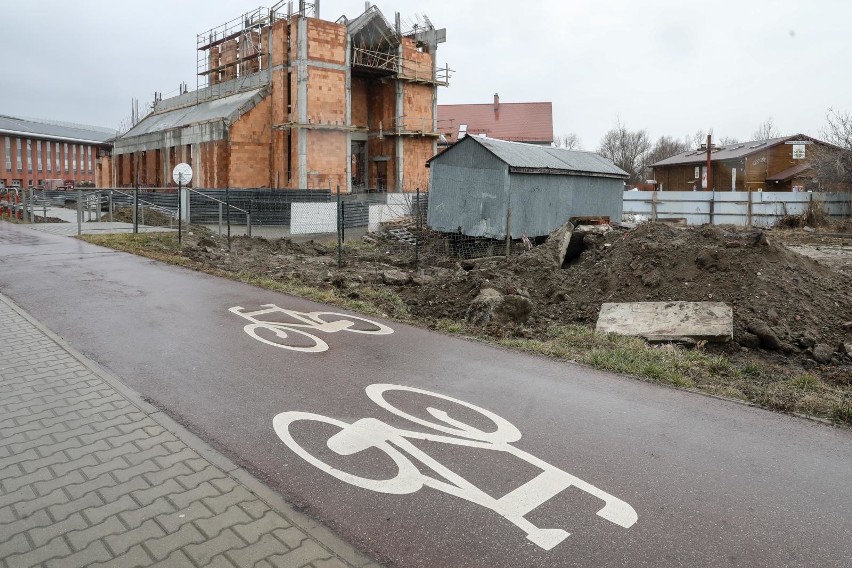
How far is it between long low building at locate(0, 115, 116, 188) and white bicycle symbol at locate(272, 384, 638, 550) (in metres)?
71.6

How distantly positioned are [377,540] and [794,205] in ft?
118

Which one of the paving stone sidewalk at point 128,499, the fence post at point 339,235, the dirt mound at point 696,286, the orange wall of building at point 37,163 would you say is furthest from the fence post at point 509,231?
the orange wall of building at point 37,163

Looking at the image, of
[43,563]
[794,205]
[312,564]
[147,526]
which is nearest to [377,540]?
[312,564]

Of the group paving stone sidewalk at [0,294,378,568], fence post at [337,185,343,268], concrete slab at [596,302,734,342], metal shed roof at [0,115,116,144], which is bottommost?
paving stone sidewalk at [0,294,378,568]

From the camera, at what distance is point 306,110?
37.7 m

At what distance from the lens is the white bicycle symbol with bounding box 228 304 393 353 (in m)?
7.97

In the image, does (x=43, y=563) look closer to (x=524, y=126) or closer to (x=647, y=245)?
(x=647, y=245)

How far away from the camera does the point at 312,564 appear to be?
323cm

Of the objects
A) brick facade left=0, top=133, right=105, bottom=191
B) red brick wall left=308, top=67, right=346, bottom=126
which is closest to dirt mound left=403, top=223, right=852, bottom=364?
red brick wall left=308, top=67, right=346, bottom=126

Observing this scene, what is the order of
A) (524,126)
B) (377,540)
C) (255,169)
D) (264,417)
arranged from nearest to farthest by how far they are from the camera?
(377,540) < (264,417) < (255,169) < (524,126)

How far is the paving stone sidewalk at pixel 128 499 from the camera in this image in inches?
130

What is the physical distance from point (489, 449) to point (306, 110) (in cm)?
Result: 3573

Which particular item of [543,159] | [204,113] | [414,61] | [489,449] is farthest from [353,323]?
[204,113]

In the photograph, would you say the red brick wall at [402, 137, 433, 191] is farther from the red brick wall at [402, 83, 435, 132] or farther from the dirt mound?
the dirt mound
